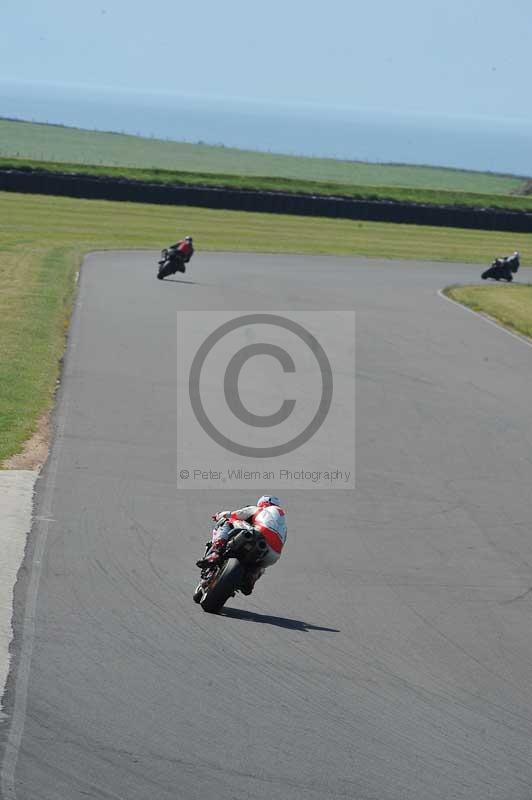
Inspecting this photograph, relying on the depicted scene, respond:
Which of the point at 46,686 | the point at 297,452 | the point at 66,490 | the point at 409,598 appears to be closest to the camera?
the point at 46,686

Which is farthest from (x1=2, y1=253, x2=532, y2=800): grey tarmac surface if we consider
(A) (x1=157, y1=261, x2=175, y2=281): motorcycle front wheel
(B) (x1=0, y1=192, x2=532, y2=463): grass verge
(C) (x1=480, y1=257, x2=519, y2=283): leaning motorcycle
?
(C) (x1=480, y1=257, x2=519, y2=283): leaning motorcycle

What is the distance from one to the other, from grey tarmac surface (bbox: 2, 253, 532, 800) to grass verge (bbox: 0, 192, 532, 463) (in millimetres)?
2535

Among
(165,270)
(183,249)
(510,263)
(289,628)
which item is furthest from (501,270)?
(289,628)

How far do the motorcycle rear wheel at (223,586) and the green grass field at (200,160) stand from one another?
7221 centimetres

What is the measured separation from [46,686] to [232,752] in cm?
141

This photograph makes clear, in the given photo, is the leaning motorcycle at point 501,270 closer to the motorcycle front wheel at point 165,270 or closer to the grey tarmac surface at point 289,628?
the motorcycle front wheel at point 165,270

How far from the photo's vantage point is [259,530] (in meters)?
9.97

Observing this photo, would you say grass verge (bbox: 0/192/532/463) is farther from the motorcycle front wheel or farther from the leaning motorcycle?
the leaning motorcycle

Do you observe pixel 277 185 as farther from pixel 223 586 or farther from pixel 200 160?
pixel 223 586

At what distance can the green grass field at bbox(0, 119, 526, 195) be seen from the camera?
9115cm

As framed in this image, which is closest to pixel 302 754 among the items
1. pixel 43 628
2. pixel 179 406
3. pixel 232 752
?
pixel 232 752

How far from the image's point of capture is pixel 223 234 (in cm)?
4781

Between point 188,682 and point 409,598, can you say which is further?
point 409,598

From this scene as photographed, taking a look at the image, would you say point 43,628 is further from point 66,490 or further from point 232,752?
point 66,490
